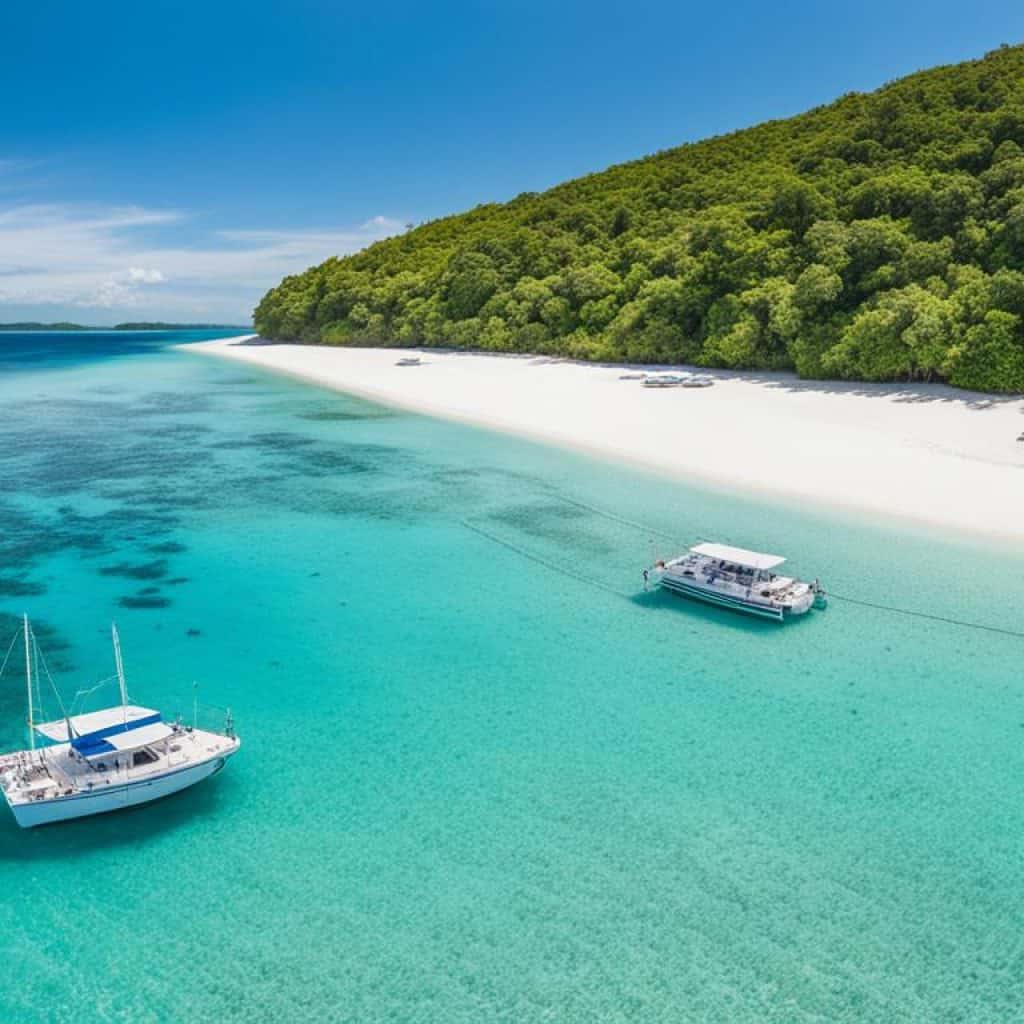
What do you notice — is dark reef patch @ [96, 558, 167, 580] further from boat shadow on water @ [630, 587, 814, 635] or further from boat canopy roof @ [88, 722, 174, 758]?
boat shadow on water @ [630, 587, 814, 635]

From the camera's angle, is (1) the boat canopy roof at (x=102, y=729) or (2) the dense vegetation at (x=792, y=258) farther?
(2) the dense vegetation at (x=792, y=258)

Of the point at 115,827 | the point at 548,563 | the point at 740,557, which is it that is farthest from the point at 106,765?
the point at 740,557

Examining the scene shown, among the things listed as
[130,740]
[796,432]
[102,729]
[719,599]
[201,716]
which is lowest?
[201,716]

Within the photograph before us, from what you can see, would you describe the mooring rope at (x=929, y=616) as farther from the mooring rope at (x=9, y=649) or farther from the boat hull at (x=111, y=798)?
the mooring rope at (x=9, y=649)

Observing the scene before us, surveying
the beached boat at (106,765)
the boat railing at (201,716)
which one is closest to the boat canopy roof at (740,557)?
the boat railing at (201,716)

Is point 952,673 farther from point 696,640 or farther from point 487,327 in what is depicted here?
point 487,327

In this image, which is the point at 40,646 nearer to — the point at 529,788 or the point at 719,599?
Answer: the point at 529,788
